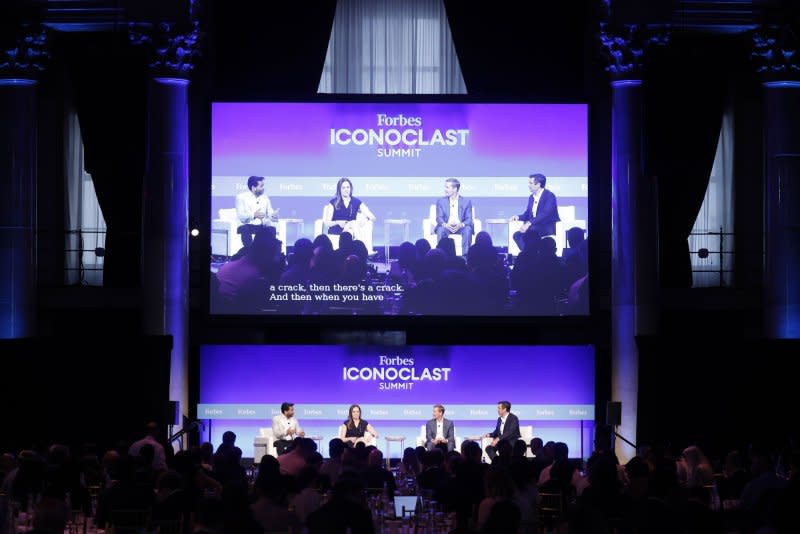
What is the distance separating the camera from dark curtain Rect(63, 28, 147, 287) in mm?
19266

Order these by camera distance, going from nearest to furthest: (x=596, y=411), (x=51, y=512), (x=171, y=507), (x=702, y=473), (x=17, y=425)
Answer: (x=51, y=512)
(x=171, y=507)
(x=702, y=473)
(x=17, y=425)
(x=596, y=411)

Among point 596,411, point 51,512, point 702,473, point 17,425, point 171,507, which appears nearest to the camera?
point 51,512

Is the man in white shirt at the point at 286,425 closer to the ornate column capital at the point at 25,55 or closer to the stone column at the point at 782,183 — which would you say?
the ornate column capital at the point at 25,55

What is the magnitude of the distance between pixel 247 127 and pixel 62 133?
331 cm

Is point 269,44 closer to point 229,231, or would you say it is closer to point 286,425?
point 229,231

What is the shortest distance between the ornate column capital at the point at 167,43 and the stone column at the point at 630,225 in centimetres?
555

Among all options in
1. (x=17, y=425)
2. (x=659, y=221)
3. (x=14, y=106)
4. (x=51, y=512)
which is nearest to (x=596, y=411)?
(x=659, y=221)

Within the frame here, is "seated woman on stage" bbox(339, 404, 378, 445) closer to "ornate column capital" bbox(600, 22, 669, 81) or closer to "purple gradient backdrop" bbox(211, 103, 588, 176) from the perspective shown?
"purple gradient backdrop" bbox(211, 103, 588, 176)

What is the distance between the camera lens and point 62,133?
64.7 ft

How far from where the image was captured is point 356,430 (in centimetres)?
1634

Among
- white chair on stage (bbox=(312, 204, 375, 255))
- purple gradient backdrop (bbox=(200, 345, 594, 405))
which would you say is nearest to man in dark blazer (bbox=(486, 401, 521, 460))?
purple gradient backdrop (bbox=(200, 345, 594, 405))

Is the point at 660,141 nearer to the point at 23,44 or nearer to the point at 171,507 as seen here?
the point at 23,44

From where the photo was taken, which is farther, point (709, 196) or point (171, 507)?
point (709, 196)

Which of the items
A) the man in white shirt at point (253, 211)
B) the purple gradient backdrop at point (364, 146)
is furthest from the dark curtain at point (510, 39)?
the man in white shirt at point (253, 211)
